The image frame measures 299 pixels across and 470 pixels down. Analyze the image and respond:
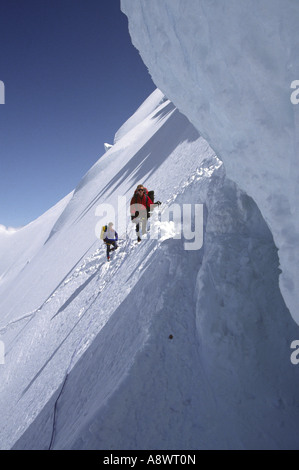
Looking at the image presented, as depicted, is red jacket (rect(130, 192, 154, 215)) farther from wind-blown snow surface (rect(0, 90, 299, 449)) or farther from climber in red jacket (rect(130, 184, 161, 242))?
wind-blown snow surface (rect(0, 90, 299, 449))

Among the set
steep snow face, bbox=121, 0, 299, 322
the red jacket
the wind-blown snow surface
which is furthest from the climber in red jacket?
steep snow face, bbox=121, 0, 299, 322

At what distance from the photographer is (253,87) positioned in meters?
2.51

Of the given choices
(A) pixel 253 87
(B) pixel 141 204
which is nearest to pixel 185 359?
(A) pixel 253 87

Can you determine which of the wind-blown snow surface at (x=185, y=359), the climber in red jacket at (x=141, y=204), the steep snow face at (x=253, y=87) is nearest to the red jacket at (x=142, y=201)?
the climber in red jacket at (x=141, y=204)

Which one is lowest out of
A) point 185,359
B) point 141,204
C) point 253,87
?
point 185,359

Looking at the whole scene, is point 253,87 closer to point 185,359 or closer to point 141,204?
point 185,359

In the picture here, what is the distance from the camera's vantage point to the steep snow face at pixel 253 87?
2305mm

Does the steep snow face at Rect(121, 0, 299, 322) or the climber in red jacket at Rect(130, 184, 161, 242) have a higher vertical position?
the climber in red jacket at Rect(130, 184, 161, 242)

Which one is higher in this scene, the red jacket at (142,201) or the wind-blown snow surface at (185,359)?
the red jacket at (142,201)

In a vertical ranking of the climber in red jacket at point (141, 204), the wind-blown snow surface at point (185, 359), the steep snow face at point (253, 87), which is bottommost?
the wind-blown snow surface at point (185, 359)

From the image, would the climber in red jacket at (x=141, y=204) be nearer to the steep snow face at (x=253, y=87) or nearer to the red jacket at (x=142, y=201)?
the red jacket at (x=142, y=201)

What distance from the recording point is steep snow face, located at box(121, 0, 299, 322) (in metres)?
2.30

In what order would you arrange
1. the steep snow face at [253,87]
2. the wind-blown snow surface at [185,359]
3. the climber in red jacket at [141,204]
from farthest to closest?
the climber in red jacket at [141,204] → the wind-blown snow surface at [185,359] → the steep snow face at [253,87]

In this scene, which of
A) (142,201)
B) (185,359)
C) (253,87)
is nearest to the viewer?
(253,87)
